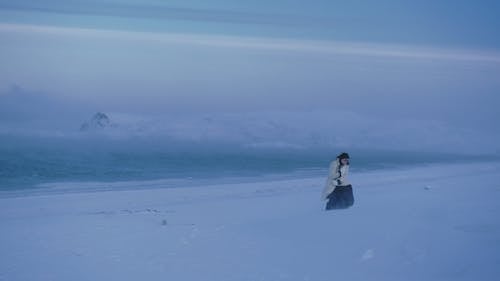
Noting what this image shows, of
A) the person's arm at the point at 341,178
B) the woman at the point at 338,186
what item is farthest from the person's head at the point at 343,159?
the person's arm at the point at 341,178

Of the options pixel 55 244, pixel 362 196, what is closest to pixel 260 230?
pixel 55 244

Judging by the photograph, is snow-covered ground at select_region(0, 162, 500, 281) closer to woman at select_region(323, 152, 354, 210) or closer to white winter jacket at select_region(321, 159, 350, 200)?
woman at select_region(323, 152, 354, 210)

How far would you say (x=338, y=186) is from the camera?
38.9 ft

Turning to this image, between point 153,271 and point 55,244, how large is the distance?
2.45 metres

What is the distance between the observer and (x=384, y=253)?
7.85 meters

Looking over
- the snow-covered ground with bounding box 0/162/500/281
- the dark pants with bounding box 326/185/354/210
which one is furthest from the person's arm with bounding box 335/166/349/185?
the snow-covered ground with bounding box 0/162/500/281

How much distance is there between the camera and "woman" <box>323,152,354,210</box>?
38.8 ft

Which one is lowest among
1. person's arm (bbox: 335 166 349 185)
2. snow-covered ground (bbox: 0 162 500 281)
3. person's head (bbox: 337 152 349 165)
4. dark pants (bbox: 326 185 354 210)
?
snow-covered ground (bbox: 0 162 500 281)

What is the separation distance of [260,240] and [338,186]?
333cm

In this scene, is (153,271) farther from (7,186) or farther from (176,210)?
(7,186)

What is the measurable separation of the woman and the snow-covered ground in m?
0.33

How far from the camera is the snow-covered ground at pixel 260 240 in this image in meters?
7.16

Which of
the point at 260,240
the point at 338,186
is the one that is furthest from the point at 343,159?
the point at 260,240

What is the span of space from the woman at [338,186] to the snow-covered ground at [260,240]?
1.08ft
